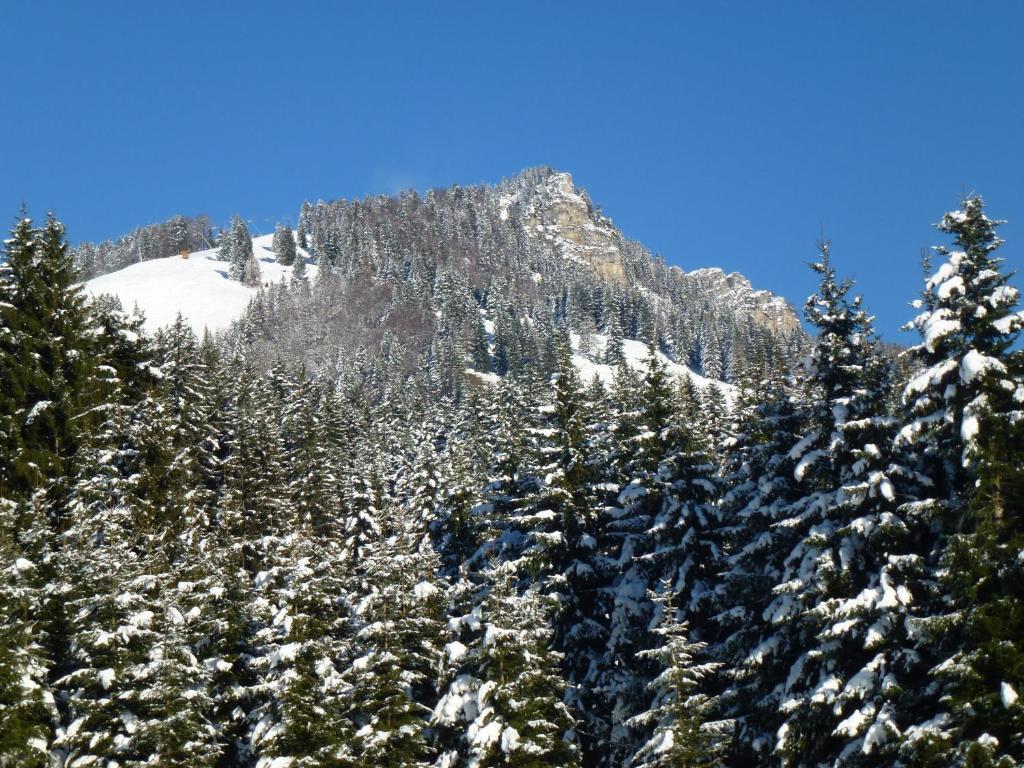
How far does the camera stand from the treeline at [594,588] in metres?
20.2

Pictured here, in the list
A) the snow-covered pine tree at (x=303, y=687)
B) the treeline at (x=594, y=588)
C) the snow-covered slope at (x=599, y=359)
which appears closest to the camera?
the treeline at (x=594, y=588)

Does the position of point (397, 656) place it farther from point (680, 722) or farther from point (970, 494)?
point (970, 494)

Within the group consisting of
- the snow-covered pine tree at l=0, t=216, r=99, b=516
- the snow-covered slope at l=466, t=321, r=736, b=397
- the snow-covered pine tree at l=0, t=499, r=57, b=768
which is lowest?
the snow-covered pine tree at l=0, t=499, r=57, b=768

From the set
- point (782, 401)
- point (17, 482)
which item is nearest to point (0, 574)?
point (17, 482)

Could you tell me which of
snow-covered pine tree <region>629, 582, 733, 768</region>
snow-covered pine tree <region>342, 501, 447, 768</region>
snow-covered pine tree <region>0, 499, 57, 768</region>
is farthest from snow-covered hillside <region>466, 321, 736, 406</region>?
snow-covered pine tree <region>0, 499, 57, 768</region>

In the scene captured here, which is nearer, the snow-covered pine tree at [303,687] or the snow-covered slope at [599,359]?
the snow-covered pine tree at [303,687]

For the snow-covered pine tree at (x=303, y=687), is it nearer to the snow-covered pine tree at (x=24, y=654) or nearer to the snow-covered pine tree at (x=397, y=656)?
the snow-covered pine tree at (x=397, y=656)

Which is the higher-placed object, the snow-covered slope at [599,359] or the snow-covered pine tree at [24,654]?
the snow-covered slope at [599,359]

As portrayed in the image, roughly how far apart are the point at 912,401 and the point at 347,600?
2012 cm

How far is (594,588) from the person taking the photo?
102 ft

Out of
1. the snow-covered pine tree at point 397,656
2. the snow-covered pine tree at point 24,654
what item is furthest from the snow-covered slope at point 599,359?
the snow-covered pine tree at point 24,654

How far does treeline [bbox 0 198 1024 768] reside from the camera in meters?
20.2

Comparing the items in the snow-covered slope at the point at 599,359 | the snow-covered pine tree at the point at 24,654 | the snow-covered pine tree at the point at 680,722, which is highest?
the snow-covered slope at the point at 599,359

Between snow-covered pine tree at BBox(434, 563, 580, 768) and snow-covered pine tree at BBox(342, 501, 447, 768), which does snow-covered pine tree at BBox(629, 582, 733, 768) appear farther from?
snow-covered pine tree at BBox(342, 501, 447, 768)
